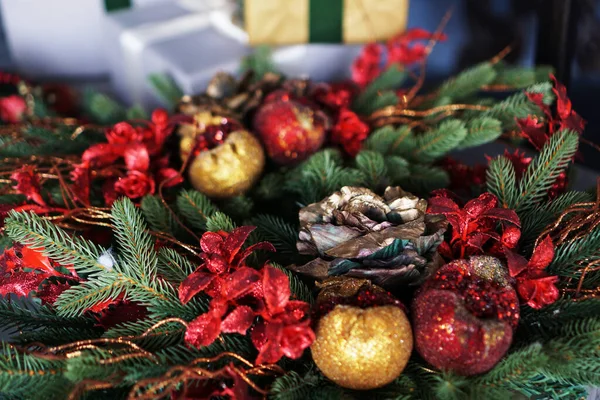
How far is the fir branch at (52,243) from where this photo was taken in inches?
20.5

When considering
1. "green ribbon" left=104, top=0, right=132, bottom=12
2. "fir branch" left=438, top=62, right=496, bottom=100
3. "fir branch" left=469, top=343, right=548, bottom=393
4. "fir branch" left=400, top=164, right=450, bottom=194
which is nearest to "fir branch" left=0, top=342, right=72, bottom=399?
"fir branch" left=469, top=343, right=548, bottom=393

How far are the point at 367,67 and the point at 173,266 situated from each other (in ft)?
1.98

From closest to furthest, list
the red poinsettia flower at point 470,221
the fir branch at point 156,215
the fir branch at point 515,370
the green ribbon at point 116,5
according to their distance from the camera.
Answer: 1. the fir branch at point 515,370
2. the red poinsettia flower at point 470,221
3. the fir branch at point 156,215
4. the green ribbon at point 116,5

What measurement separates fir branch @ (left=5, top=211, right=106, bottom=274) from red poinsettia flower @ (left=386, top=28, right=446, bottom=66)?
70cm

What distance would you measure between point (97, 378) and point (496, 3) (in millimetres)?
946

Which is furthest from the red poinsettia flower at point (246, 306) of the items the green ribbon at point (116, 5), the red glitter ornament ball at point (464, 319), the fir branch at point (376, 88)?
the green ribbon at point (116, 5)

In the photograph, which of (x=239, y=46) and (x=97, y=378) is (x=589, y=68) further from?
(x=97, y=378)

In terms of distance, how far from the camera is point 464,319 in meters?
0.44

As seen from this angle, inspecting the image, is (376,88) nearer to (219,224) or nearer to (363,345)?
(219,224)

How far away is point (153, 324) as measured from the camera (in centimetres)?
51

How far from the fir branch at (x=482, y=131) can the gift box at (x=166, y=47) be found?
19.2 inches

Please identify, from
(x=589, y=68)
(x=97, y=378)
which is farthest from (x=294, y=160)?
(x=589, y=68)

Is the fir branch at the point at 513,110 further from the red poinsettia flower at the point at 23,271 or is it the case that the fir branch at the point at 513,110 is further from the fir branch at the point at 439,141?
the red poinsettia flower at the point at 23,271

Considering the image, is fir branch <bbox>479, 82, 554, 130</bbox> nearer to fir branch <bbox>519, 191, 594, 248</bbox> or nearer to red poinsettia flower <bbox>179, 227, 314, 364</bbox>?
fir branch <bbox>519, 191, 594, 248</bbox>
